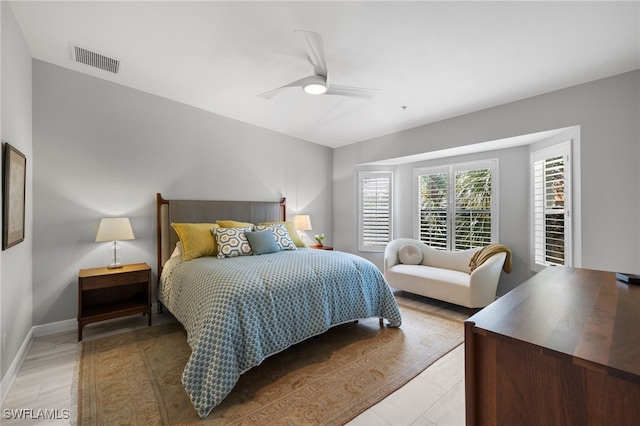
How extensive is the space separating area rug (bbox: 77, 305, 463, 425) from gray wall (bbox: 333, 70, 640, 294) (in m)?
1.69

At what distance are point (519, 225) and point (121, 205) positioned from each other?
5127 millimetres

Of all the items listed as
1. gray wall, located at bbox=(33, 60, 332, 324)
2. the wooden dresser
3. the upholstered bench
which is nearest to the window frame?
the upholstered bench

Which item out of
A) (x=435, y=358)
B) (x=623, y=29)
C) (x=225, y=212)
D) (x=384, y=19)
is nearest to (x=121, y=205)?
(x=225, y=212)

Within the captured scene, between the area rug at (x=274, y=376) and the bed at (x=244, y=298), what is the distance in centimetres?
20

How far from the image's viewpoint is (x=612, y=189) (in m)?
2.73

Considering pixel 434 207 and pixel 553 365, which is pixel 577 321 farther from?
pixel 434 207

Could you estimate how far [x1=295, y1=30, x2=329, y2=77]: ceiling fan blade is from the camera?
2086 mm

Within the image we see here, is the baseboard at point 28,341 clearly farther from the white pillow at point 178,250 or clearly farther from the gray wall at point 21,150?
the white pillow at point 178,250

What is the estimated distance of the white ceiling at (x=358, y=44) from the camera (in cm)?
199

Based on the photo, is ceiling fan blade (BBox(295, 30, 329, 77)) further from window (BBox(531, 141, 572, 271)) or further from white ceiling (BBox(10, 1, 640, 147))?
window (BBox(531, 141, 572, 271))

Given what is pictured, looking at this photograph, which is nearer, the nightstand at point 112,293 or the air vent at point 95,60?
the air vent at point 95,60

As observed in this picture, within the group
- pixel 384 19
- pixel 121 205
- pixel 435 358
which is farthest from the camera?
pixel 121 205

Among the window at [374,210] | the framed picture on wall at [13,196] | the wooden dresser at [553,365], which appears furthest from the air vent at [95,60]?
the window at [374,210]

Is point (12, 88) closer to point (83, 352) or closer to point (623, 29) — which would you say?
point (83, 352)
